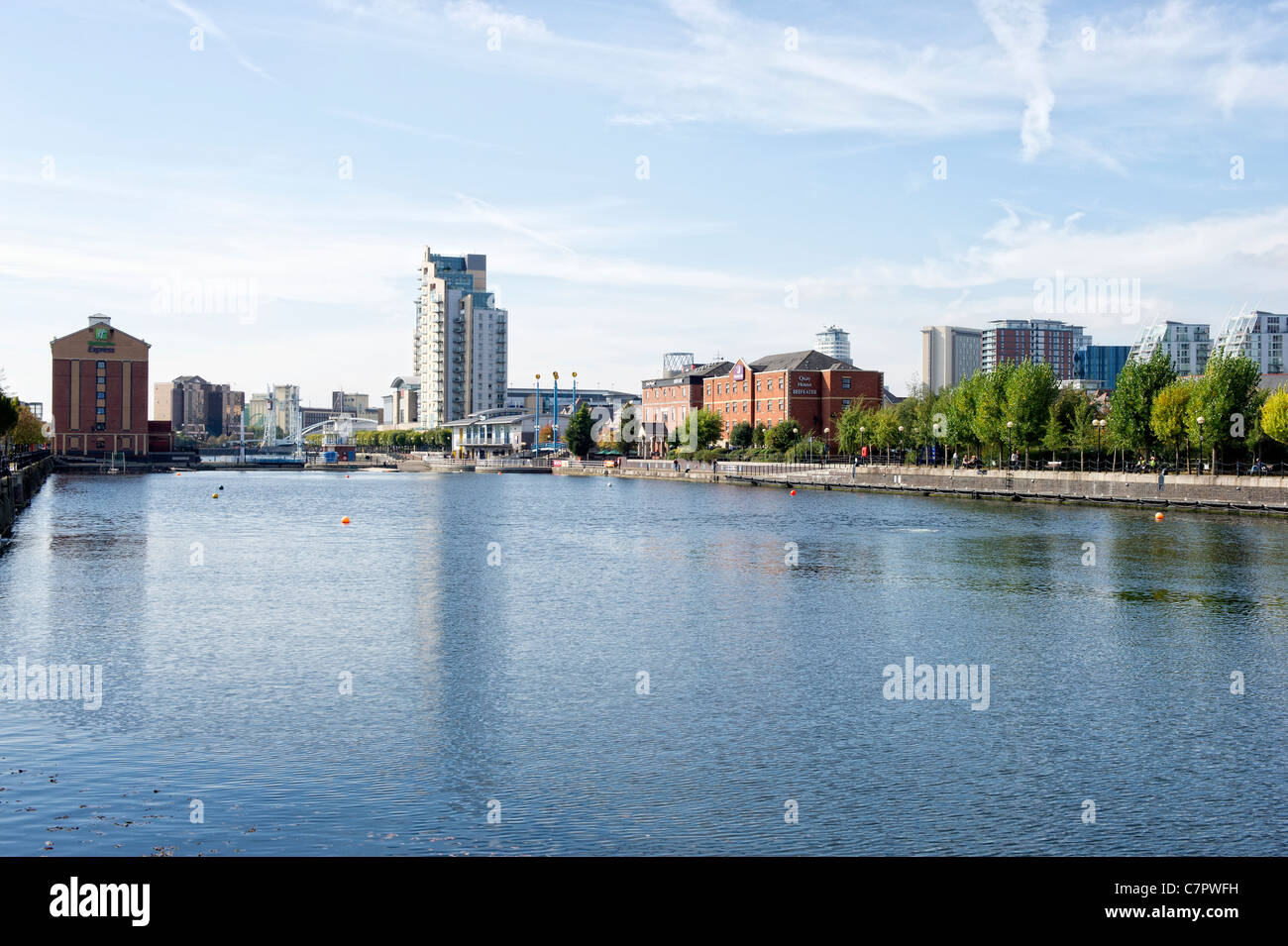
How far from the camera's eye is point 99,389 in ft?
635

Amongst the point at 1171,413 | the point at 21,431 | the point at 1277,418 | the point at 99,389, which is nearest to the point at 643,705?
the point at 1277,418

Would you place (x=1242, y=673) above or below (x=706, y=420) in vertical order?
below

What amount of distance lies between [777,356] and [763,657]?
509 feet

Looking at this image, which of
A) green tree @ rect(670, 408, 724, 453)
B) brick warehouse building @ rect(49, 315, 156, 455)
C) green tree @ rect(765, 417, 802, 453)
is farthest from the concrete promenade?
brick warehouse building @ rect(49, 315, 156, 455)

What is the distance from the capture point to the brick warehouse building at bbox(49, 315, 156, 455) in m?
191

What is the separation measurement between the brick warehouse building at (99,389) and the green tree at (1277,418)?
172568mm

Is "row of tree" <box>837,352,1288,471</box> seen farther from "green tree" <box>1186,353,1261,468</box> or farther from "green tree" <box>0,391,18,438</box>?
"green tree" <box>0,391,18,438</box>

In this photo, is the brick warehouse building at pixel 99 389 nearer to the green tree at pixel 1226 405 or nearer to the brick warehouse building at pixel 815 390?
the brick warehouse building at pixel 815 390

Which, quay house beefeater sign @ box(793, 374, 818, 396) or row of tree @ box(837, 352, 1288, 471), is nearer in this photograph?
row of tree @ box(837, 352, 1288, 471)

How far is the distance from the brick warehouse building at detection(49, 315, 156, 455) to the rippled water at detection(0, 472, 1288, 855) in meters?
150

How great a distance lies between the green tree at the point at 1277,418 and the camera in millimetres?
89750
